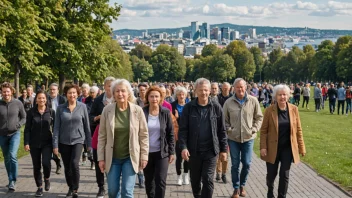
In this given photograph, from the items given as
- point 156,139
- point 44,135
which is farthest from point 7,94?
point 156,139

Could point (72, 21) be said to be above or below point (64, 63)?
above

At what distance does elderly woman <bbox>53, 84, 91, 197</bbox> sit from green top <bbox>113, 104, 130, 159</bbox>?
7.46ft

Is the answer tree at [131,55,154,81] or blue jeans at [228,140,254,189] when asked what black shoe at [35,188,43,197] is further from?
tree at [131,55,154,81]

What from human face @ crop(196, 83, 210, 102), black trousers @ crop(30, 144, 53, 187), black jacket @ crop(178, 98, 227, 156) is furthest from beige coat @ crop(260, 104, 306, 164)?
black trousers @ crop(30, 144, 53, 187)

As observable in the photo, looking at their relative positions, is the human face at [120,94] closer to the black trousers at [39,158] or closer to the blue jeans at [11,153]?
the black trousers at [39,158]

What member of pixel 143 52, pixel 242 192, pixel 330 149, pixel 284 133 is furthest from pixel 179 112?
pixel 143 52

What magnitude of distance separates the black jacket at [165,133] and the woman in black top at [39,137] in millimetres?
2434

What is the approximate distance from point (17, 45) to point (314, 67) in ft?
279

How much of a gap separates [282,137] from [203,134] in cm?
135

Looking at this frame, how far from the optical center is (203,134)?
7.28 m

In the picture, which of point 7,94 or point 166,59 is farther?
point 166,59

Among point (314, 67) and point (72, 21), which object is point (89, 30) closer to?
point (72, 21)

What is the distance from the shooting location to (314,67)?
102 m

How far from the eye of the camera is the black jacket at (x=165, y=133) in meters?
7.43
